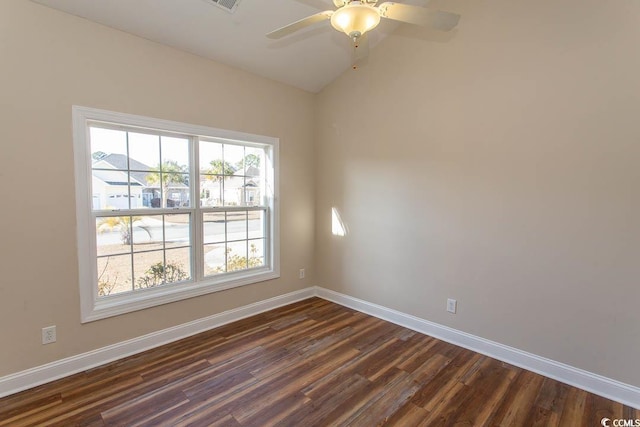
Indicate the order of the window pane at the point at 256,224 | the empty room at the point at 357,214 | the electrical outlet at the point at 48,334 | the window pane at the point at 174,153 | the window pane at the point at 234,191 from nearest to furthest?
the empty room at the point at 357,214
the electrical outlet at the point at 48,334
the window pane at the point at 174,153
the window pane at the point at 234,191
the window pane at the point at 256,224

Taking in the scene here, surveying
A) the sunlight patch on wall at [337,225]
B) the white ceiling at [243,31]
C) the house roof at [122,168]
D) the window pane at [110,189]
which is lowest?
the sunlight patch on wall at [337,225]

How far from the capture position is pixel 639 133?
202cm

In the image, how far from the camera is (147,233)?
2.79 meters

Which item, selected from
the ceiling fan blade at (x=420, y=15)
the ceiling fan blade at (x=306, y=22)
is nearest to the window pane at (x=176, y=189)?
the ceiling fan blade at (x=306, y=22)

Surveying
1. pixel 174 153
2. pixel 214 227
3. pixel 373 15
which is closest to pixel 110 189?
pixel 174 153

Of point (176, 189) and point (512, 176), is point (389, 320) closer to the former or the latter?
point (512, 176)

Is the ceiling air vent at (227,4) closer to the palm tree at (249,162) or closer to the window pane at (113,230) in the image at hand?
the palm tree at (249,162)

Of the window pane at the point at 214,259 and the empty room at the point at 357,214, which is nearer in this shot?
the empty room at the point at 357,214

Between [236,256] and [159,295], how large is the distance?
89 centimetres

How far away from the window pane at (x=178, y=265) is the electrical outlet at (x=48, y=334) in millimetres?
875

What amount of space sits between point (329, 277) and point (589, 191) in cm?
280

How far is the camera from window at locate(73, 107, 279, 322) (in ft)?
8.07

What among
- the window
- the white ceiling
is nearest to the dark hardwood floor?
the window

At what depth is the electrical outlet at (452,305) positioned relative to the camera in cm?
291
